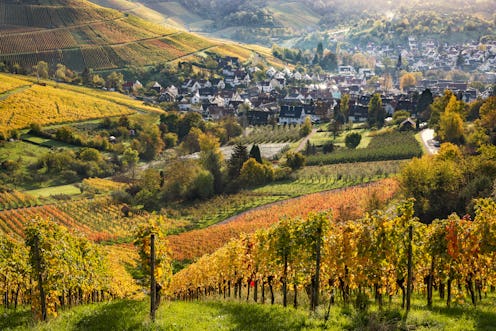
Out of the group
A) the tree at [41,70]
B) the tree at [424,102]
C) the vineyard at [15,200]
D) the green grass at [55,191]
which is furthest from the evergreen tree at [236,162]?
the tree at [41,70]

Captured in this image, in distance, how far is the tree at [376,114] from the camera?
83.3 meters

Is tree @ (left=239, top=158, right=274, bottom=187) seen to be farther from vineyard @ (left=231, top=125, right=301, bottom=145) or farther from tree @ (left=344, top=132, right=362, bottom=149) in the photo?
vineyard @ (left=231, top=125, right=301, bottom=145)

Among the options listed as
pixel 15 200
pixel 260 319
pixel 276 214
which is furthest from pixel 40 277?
pixel 15 200

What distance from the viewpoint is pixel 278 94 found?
126 m

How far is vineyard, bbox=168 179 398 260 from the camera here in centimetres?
4109

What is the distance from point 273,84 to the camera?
447ft

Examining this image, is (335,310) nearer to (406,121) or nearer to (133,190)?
(133,190)

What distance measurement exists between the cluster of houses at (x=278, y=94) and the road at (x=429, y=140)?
60.7ft

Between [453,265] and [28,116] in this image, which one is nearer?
[453,265]

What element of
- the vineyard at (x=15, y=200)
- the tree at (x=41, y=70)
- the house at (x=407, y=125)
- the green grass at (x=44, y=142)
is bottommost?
the vineyard at (x=15, y=200)

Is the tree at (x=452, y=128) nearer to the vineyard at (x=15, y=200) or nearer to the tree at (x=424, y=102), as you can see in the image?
the tree at (x=424, y=102)

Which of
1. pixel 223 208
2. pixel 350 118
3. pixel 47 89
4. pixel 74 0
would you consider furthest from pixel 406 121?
pixel 74 0

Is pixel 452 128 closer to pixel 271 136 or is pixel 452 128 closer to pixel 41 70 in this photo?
pixel 271 136

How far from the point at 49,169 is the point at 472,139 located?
50366 mm
